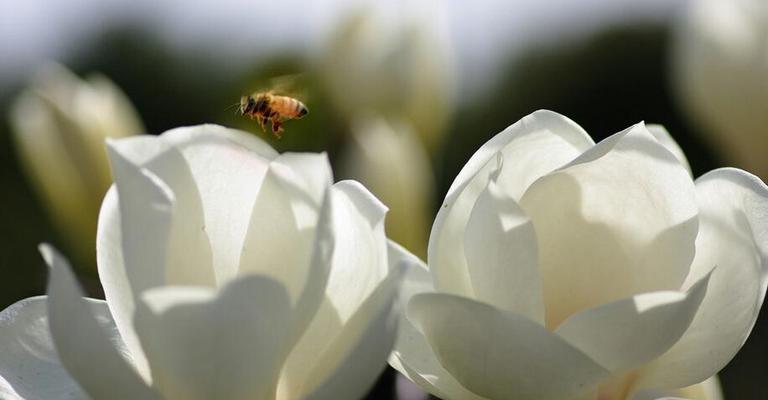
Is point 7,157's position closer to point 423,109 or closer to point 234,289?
point 423,109

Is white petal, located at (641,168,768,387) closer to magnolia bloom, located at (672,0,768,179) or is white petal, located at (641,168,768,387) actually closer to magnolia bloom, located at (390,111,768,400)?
magnolia bloom, located at (390,111,768,400)

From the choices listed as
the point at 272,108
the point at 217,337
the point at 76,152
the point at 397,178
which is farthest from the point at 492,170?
the point at 76,152

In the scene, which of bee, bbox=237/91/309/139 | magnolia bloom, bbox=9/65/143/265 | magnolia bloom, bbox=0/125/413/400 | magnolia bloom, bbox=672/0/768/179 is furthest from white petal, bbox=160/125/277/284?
magnolia bloom, bbox=672/0/768/179

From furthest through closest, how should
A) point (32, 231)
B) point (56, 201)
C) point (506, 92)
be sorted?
point (506, 92) → point (32, 231) → point (56, 201)

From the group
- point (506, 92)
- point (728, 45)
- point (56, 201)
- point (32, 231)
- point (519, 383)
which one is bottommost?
point (506, 92)

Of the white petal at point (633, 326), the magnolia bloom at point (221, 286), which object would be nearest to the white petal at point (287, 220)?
the magnolia bloom at point (221, 286)

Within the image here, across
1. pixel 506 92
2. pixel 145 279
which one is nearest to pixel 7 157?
pixel 506 92

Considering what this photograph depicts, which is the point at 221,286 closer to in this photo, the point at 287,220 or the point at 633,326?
the point at 287,220
